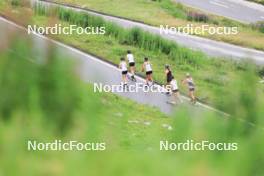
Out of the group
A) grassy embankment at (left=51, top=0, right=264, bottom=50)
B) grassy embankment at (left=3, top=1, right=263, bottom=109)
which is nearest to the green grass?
grassy embankment at (left=3, top=1, right=263, bottom=109)

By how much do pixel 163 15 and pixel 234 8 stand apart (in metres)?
3.37

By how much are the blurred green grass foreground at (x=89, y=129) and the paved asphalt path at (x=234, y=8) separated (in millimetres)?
5693

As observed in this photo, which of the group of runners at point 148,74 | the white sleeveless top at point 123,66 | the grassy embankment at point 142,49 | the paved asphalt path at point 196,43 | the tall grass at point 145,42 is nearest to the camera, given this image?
the group of runners at point 148,74

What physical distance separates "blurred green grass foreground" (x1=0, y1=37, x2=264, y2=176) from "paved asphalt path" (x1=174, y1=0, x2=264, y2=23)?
569 cm

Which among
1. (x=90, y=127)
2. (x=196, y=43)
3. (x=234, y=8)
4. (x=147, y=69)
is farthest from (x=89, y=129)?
(x=234, y=8)

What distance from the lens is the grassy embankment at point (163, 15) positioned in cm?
566

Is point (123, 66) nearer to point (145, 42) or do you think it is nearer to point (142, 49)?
point (142, 49)

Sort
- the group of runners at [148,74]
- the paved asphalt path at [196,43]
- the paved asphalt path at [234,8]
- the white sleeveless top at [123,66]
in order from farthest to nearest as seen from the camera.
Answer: the paved asphalt path at [234,8] < the paved asphalt path at [196,43] < the white sleeveless top at [123,66] < the group of runners at [148,74]

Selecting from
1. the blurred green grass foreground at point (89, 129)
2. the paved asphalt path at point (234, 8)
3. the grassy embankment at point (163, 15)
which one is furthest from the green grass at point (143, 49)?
the blurred green grass foreground at point (89, 129)

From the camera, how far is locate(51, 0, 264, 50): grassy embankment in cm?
566

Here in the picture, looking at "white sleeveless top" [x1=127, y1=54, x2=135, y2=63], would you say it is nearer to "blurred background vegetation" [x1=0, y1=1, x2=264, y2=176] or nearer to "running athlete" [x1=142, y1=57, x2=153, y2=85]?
"running athlete" [x1=142, y1=57, x2=153, y2=85]

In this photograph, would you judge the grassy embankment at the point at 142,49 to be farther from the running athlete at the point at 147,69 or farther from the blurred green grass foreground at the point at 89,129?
the blurred green grass foreground at the point at 89,129

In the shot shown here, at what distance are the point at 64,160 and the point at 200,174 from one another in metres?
0.30

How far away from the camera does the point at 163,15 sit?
627cm
